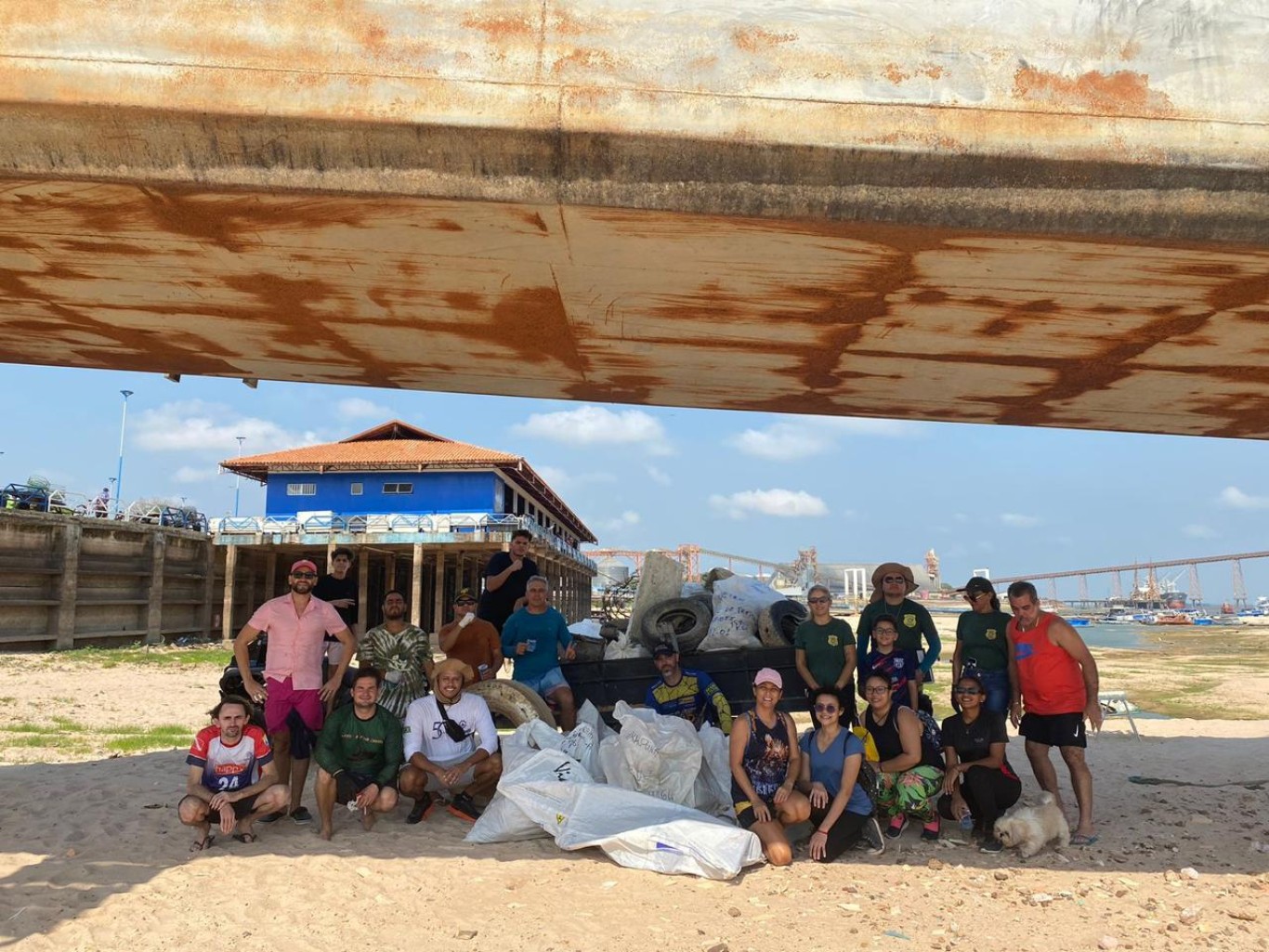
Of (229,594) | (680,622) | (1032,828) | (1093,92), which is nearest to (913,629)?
(1032,828)

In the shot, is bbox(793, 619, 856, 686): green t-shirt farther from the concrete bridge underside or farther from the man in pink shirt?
the concrete bridge underside

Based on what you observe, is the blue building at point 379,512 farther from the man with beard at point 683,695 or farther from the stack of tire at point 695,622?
the man with beard at point 683,695

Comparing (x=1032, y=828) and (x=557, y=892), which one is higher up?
(x=1032, y=828)

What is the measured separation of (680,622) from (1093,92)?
18.7 ft

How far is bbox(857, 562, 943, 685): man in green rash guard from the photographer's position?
6.41 meters

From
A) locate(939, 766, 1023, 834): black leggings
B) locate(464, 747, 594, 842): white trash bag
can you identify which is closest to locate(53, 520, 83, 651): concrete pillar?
locate(464, 747, 594, 842): white trash bag

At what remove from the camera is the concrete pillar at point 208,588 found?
27609mm

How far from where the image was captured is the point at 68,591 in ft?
69.6

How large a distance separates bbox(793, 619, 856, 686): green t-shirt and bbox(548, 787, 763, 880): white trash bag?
4.86 feet

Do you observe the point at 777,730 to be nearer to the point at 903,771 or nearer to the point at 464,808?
the point at 903,771

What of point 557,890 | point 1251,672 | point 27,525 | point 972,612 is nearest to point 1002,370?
point 972,612

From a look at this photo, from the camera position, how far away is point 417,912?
433 cm

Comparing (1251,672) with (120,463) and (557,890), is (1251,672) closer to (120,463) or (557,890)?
(557,890)

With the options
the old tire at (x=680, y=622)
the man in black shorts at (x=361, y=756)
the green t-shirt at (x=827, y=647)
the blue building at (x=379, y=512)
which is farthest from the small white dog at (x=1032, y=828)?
the blue building at (x=379, y=512)
